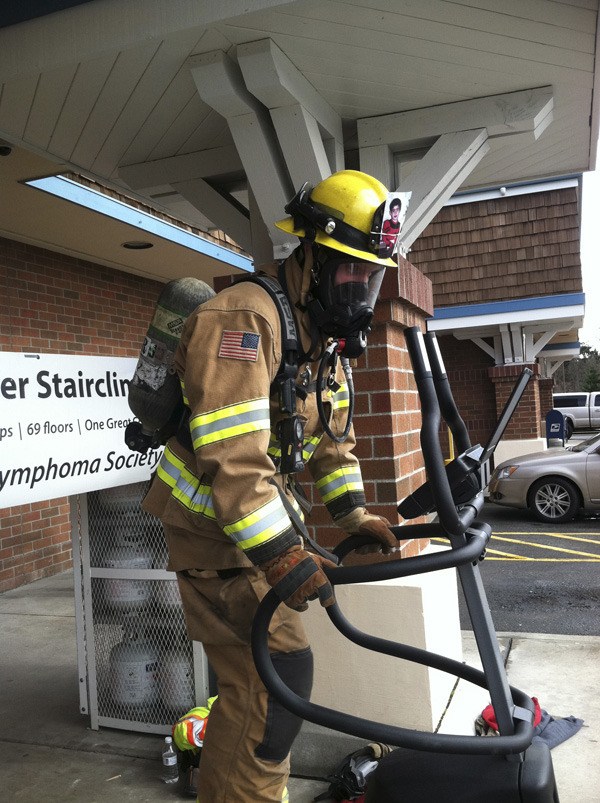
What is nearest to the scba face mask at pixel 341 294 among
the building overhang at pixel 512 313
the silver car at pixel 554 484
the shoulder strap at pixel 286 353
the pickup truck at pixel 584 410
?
the shoulder strap at pixel 286 353

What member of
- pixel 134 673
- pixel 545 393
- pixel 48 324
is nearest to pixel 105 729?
pixel 134 673

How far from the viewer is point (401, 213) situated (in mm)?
2232

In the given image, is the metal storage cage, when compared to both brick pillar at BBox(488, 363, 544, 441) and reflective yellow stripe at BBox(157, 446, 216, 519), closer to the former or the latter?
reflective yellow stripe at BBox(157, 446, 216, 519)

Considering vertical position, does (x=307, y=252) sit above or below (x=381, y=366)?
above

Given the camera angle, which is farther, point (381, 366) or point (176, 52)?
point (381, 366)

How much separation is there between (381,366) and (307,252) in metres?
1.22

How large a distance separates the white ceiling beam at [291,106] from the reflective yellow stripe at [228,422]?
1.67 m

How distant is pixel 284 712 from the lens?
2.13 metres

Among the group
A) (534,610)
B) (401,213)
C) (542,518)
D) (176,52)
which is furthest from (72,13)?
(542,518)

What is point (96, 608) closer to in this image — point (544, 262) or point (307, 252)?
point (307, 252)

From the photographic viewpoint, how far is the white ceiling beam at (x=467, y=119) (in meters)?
3.51

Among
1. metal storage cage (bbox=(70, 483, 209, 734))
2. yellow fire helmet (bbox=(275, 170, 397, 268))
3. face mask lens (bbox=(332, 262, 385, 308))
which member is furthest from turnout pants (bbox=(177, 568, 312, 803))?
metal storage cage (bbox=(70, 483, 209, 734))

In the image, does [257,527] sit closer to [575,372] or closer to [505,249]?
[505,249]

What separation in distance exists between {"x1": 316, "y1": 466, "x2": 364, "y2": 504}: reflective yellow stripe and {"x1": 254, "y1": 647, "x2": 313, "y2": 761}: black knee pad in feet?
2.18
